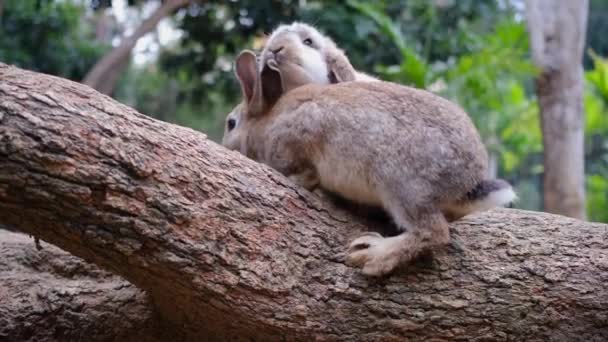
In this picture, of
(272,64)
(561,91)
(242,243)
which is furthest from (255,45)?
(242,243)

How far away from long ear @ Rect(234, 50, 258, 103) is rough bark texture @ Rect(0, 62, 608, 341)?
0.80 metres

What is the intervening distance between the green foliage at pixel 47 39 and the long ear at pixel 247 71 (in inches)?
140

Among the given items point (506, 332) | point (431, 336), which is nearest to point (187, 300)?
point (431, 336)

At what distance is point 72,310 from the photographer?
3.62m

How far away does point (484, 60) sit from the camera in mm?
8836

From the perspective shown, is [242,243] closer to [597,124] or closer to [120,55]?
[120,55]

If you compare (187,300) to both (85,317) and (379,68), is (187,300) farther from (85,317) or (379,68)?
(379,68)

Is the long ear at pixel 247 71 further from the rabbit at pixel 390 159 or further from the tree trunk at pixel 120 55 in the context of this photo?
the tree trunk at pixel 120 55

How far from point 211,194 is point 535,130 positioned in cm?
1136

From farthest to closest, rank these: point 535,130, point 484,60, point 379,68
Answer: point 535,130 → point 484,60 → point 379,68

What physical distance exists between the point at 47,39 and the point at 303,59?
454 cm

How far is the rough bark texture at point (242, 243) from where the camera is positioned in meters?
2.51

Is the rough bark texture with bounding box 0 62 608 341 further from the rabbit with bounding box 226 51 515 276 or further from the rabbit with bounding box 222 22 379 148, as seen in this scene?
the rabbit with bounding box 222 22 379 148

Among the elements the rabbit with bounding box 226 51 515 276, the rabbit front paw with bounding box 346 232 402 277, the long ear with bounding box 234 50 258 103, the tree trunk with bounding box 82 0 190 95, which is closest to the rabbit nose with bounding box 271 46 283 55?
the long ear with bounding box 234 50 258 103
